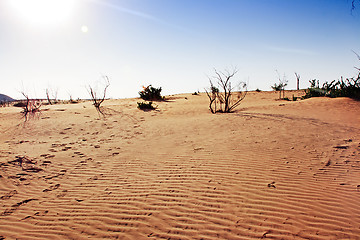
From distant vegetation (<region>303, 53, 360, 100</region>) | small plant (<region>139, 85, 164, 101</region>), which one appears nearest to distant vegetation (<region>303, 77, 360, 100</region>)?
distant vegetation (<region>303, 53, 360, 100</region>)

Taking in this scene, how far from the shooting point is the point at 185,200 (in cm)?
275

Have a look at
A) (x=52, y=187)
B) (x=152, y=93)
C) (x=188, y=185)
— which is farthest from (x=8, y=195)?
(x=152, y=93)

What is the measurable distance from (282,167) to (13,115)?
38.9 ft

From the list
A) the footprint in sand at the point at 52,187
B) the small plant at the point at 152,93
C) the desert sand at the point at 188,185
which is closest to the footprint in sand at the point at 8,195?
the desert sand at the point at 188,185

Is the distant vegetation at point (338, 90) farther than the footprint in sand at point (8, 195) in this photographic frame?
Yes

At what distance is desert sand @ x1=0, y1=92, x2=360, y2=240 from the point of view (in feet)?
7.41

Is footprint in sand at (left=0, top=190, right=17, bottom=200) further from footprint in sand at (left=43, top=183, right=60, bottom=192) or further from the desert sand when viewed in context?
footprint in sand at (left=43, top=183, right=60, bottom=192)

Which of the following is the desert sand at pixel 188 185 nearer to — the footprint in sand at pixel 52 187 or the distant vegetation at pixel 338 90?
the footprint in sand at pixel 52 187

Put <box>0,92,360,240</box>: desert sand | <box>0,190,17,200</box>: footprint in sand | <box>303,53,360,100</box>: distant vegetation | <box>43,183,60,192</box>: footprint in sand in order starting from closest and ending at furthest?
<box>0,92,360,240</box>: desert sand → <box>0,190,17,200</box>: footprint in sand → <box>43,183,60,192</box>: footprint in sand → <box>303,53,360,100</box>: distant vegetation

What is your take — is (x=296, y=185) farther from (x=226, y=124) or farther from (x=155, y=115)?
(x=155, y=115)

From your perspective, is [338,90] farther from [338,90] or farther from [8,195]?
[8,195]

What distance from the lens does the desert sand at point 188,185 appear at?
89.0 inches

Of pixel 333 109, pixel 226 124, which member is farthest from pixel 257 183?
pixel 333 109

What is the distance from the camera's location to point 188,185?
3.13 meters
